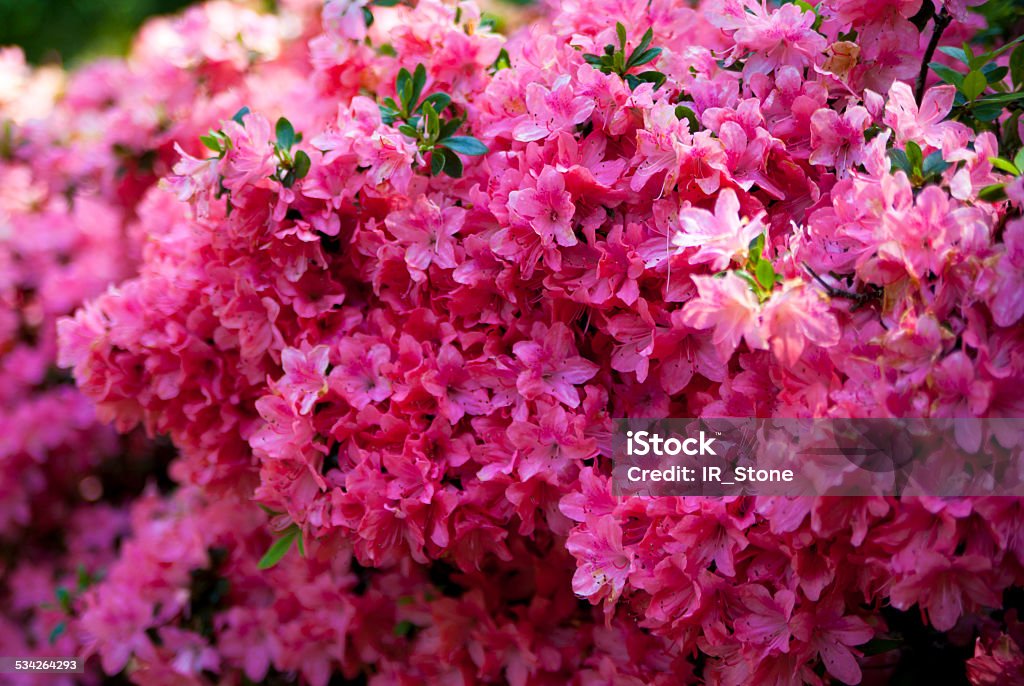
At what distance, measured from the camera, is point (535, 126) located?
1222mm

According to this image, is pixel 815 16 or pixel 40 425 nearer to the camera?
pixel 815 16

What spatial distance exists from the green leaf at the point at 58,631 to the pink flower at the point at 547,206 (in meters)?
1.48

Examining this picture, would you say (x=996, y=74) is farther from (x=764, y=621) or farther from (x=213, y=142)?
(x=213, y=142)

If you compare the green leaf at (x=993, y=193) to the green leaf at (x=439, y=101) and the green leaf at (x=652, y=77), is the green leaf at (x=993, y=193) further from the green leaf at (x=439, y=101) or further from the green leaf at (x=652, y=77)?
the green leaf at (x=439, y=101)

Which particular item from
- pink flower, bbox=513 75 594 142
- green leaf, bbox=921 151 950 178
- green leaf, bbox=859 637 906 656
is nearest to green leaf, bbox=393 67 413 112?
pink flower, bbox=513 75 594 142

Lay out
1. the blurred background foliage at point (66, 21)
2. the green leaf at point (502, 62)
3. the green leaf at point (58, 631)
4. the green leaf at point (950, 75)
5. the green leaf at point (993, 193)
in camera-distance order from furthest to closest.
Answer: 1. the blurred background foliage at point (66, 21)
2. the green leaf at point (58, 631)
3. the green leaf at point (502, 62)
4. the green leaf at point (950, 75)
5. the green leaf at point (993, 193)

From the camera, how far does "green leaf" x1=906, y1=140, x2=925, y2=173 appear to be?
A: 3.55 ft

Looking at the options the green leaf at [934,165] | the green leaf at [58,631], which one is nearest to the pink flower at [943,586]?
the green leaf at [934,165]

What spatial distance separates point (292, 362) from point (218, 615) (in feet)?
2.63

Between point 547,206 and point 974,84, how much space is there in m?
0.60

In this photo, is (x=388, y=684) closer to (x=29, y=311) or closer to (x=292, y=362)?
(x=292, y=362)

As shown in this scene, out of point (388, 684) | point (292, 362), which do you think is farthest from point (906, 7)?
point (388, 684)

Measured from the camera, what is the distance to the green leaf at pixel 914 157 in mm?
1083

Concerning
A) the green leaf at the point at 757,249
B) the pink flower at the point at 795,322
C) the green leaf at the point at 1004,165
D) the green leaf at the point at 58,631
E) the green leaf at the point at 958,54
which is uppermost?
the green leaf at the point at 958,54
